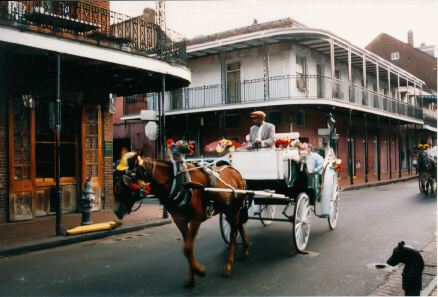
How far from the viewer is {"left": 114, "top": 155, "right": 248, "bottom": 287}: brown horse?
3979 mm

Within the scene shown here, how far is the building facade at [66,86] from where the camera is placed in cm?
721

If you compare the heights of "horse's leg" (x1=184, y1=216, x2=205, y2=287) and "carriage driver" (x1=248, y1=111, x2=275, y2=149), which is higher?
"carriage driver" (x1=248, y1=111, x2=275, y2=149)

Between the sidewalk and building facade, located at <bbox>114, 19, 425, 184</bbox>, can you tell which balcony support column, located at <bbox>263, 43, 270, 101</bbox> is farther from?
the sidewalk

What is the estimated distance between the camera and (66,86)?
394 inches

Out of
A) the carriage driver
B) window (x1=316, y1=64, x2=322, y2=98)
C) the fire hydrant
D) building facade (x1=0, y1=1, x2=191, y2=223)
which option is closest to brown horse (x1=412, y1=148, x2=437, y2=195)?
window (x1=316, y1=64, x2=322, y2=98)

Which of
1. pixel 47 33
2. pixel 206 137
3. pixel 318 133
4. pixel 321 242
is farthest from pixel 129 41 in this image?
pixel 318 133

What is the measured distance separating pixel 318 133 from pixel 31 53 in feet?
32.6

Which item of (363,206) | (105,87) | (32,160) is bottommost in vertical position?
(363,206)

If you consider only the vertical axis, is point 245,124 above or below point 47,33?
below

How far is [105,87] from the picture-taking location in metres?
10.5

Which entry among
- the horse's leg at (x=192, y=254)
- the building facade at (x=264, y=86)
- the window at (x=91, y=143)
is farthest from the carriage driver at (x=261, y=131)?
the window at (x=91, y=143)

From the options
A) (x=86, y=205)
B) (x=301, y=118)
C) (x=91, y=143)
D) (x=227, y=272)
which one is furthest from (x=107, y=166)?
(x=227, y=272)

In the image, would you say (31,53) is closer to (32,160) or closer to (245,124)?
(32,160)

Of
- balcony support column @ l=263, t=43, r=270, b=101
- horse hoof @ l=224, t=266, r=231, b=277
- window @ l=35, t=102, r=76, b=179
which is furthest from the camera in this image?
balcony support column @ l=263, t=43, r=270, b=101
